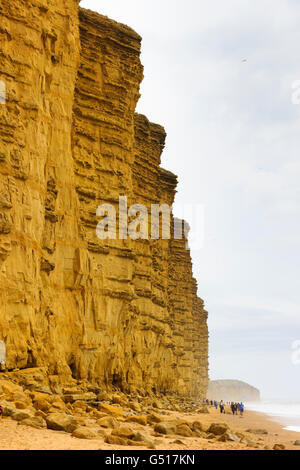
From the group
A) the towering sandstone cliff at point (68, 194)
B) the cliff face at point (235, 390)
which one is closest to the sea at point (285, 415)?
the towering sandstone cliff at point (68, 194)

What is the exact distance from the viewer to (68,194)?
18438mm

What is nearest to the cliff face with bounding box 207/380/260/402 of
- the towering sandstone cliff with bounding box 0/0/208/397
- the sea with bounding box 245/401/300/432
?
the sea with bounding box 245/401/300/432

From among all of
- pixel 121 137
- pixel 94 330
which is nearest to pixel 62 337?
pixel 94 330

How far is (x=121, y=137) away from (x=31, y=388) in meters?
13.7

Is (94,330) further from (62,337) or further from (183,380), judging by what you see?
(183,380)

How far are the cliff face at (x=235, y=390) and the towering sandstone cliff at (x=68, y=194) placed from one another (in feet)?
513

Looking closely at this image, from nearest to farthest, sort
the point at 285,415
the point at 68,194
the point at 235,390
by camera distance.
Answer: the point at 68,194 → the point at 285,415 → the point at 235,390

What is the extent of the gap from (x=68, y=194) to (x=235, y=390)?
7054 inches

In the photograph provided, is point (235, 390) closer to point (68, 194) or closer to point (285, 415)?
point (285, 415)

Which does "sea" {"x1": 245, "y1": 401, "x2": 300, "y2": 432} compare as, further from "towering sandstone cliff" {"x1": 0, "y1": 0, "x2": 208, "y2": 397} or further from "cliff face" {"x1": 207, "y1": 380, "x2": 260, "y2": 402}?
"cliff face" {"x1": 207, "y1": 380, "x2": 260, "y2": 402}

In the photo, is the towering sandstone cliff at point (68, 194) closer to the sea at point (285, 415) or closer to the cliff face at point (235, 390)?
the sea at point (285, 415)

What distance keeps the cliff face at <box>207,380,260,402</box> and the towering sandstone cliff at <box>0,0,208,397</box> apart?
156m

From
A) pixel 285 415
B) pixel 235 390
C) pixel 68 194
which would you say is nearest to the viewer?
pixel 68 194

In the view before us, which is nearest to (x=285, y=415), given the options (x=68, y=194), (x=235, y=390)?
(x=68, y=194)
